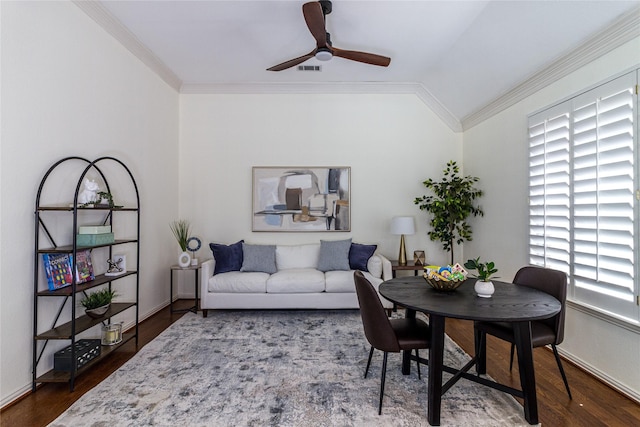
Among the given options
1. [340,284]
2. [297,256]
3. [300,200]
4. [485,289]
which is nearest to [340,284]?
[340,284]

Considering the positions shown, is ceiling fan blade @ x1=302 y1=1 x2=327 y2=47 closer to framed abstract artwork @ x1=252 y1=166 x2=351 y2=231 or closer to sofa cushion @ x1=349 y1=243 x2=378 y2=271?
framed abstract artwork @ x1=252 y1=166 x2=351 y2=231

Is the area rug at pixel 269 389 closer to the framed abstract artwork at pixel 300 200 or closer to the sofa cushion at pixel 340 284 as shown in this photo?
the sofa cushion at pixel 340 284

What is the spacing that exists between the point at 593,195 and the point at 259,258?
3.66 meters

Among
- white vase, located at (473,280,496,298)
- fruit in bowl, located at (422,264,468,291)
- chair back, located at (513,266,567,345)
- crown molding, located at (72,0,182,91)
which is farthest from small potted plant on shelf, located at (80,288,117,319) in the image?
chair back, located at (513,266,567,345)

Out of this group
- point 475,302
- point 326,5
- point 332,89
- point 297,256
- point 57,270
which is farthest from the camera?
point 332,89

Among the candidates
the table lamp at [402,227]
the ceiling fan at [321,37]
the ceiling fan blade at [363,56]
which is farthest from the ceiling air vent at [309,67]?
the table lamp at [402,227]

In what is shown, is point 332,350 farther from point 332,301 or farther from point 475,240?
point 475,240

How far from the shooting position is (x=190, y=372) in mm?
2598

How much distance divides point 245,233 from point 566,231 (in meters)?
4.00

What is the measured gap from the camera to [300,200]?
4914 millimetres

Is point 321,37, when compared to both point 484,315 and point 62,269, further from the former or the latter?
point 62,269

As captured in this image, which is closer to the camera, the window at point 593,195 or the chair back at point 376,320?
the chair back at point 376,320

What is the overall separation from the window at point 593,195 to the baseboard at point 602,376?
1.66 feet

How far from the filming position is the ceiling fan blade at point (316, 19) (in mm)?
2372
